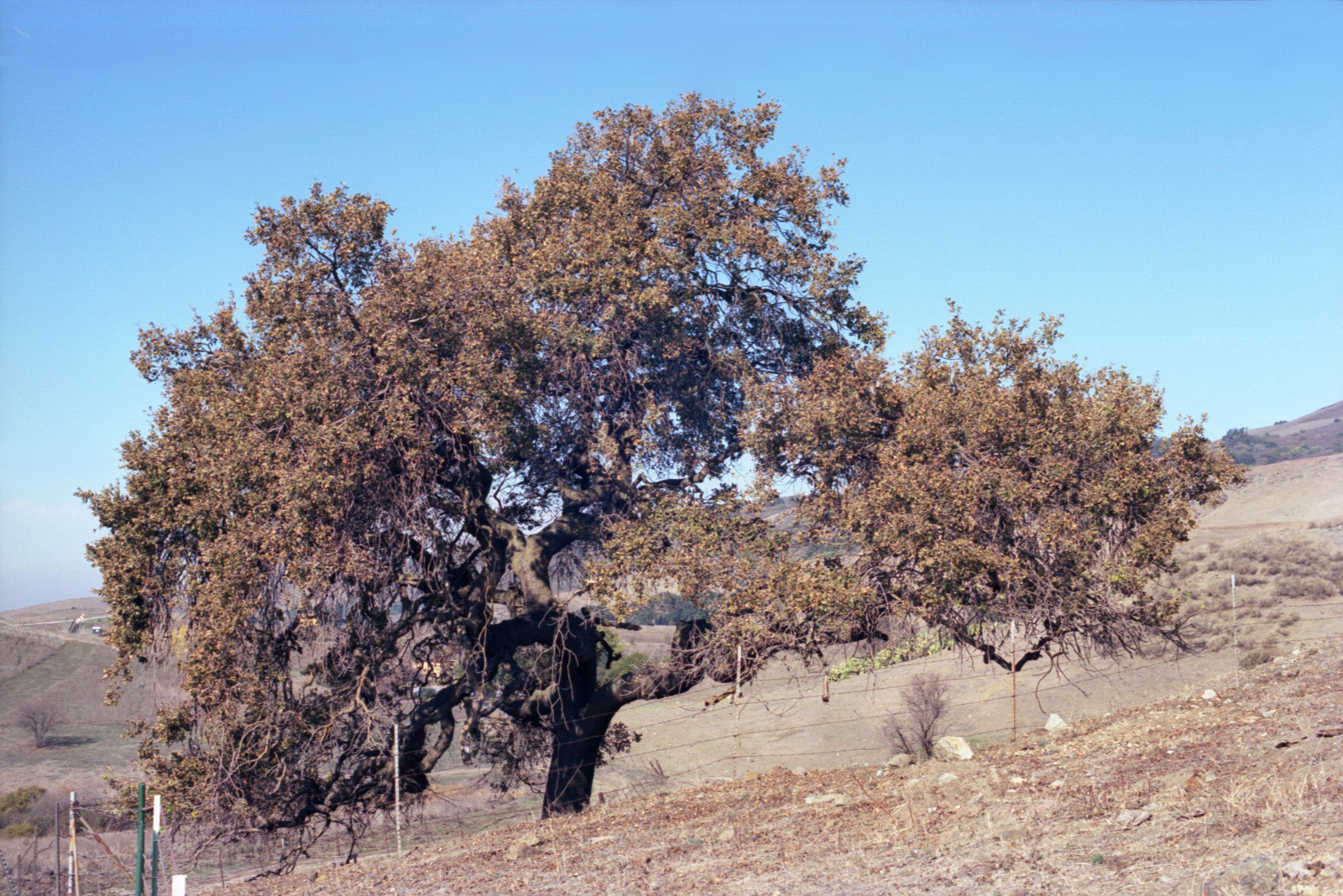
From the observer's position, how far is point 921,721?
2117cm

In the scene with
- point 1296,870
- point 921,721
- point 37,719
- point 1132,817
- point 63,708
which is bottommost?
point 63,708

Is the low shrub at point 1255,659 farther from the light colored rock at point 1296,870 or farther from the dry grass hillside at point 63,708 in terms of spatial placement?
the dry grass hillside at point 63,708

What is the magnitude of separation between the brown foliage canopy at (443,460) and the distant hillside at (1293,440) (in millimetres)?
86455

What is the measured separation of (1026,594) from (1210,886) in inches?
210

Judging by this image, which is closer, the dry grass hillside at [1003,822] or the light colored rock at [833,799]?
the dry grass hillside at [1003,822]

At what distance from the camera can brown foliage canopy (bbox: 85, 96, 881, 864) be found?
11.2 m

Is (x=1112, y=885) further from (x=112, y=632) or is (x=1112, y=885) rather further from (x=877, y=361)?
(x=112, y=632)

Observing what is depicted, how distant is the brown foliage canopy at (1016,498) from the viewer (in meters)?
10.7

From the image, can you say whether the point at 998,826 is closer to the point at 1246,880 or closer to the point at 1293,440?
the point at 1246,880

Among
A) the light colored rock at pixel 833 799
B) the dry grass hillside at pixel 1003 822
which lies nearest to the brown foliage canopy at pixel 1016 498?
the dry grass hillside at pixel 1003 822

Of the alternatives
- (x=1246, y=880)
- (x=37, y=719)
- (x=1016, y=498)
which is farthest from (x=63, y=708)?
(x=1246, y=880)

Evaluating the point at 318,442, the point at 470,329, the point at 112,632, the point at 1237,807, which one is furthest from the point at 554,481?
the point at 1237,807

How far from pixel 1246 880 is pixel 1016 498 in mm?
5354

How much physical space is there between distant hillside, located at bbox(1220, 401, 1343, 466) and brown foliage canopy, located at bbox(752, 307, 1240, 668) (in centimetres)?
8600
